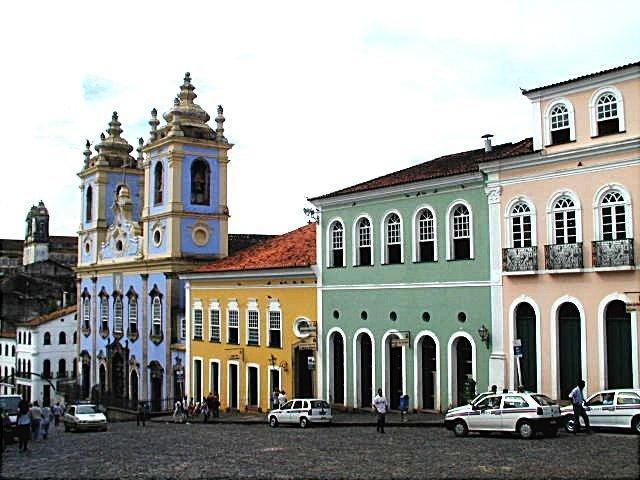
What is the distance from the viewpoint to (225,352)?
1534 inches

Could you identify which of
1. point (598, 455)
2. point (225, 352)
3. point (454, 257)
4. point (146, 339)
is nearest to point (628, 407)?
point (598, 455)

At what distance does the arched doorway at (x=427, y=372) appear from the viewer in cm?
2897

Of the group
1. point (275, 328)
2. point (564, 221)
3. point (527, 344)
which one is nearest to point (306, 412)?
point (527, 344)

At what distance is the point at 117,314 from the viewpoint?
5056cm

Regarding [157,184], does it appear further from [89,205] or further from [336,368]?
[336,368]

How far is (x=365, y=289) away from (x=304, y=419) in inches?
223

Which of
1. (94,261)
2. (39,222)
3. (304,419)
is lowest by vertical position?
(304,419)

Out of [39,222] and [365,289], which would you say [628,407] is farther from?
[39,222]

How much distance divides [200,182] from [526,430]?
29227mm

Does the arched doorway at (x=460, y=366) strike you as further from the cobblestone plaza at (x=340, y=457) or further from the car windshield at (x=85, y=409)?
the car windshield at (x=85, y=409)

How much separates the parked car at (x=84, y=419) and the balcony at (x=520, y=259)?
16.6 m

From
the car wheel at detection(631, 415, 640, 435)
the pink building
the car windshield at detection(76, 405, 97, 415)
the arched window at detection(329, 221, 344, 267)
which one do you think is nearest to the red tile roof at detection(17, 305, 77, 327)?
the car windshield at detection(76, 405, 97, 415)

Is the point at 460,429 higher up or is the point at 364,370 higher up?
the point at 364,370

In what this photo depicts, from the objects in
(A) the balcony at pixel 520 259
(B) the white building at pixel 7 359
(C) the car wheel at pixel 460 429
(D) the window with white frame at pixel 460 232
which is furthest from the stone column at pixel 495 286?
(B) the white building at pixel 7 359
